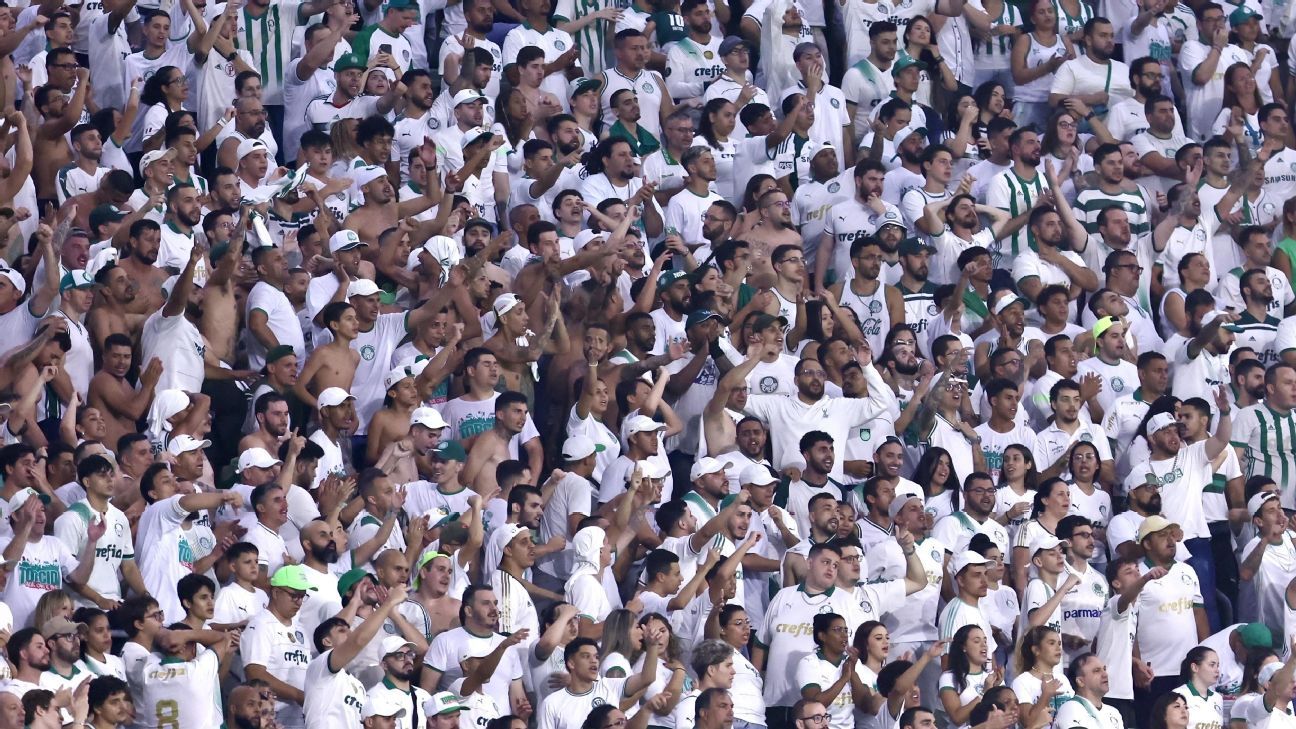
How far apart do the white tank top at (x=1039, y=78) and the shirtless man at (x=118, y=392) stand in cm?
781

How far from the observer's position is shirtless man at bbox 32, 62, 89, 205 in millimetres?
17000

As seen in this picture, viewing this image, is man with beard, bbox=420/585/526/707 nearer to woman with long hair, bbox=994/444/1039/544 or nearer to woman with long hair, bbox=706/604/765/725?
woman with long hair, bbox=706/604/765/725

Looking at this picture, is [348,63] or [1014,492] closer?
[1014,492]

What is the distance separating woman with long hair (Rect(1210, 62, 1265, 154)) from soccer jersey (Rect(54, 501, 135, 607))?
955 cm

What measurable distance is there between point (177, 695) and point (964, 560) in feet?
15.7

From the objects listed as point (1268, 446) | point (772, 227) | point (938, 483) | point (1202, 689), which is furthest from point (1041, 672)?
point (772, 227)

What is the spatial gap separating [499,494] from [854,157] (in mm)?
5051

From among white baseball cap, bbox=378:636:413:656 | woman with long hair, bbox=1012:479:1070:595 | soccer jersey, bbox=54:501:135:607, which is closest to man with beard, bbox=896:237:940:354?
woman with long hair, bbox=1012:479:1070:595

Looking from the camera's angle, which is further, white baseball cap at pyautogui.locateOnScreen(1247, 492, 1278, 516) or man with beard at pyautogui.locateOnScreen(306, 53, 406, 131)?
man with beard at pyautogui.locateOnScreen(306, 53, 406, 131)

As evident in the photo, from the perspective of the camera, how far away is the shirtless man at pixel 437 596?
14.5 m

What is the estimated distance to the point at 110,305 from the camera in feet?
51.7

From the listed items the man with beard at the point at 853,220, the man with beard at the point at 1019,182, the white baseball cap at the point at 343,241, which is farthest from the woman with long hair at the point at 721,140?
the white baseball cap at the point at 343,241

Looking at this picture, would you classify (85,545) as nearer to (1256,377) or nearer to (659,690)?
(659,690)

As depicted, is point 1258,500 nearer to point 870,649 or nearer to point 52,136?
point 870,649
